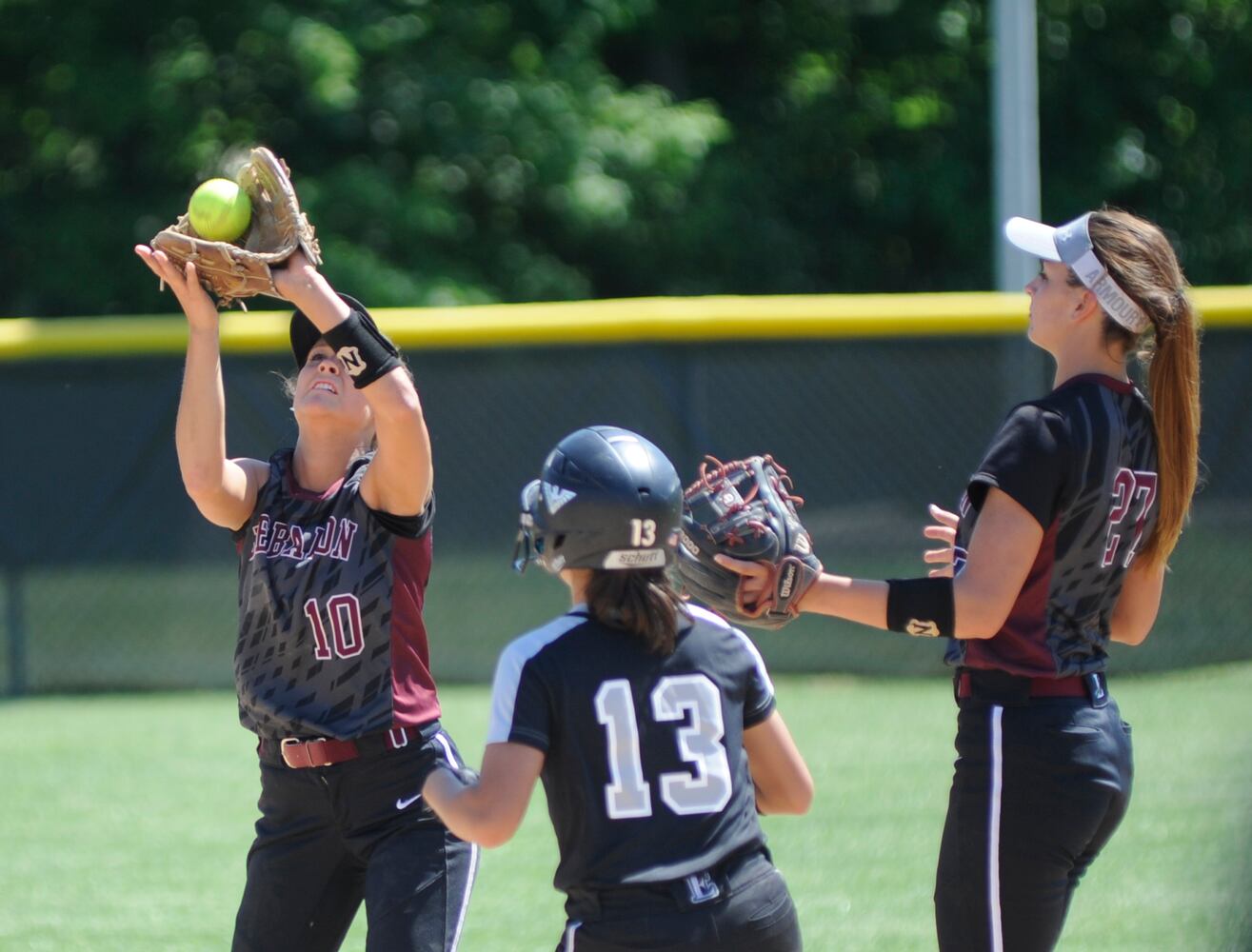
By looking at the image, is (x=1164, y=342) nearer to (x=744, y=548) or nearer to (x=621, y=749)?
(x=744, y=548)

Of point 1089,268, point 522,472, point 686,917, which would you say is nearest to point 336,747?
point 686,917

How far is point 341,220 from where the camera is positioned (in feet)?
40.9

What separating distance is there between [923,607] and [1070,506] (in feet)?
1.07

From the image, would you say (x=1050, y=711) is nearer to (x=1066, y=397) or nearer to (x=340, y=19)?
(x=1066, y=397)

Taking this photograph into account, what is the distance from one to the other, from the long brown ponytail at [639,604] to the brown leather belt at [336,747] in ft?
2.71

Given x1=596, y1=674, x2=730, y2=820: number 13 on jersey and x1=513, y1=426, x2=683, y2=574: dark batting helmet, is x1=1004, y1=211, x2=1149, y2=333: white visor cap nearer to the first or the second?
x1=513, y1=426, x2=683, y2=574: dark batting helmet

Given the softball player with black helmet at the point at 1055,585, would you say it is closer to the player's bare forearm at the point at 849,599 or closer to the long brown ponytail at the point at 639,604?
the player's bare forearm at the point at 849,599

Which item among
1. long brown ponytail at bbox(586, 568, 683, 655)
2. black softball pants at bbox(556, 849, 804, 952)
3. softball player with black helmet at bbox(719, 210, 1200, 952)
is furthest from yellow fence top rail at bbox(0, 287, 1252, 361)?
black softball pants at bbox(556, 849, 804, 952)

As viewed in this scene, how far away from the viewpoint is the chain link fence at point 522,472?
8531 mm

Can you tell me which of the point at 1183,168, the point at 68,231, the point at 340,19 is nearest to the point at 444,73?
the point at 340,19

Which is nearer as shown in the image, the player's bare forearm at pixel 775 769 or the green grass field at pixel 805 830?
the player's bare forearm at pixel 775 769

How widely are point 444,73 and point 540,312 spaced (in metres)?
4.46

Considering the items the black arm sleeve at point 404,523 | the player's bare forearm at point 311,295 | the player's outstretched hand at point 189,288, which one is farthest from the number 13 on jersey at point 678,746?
the player's outstretched hand at point 189,288

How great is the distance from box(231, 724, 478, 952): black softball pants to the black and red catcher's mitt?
698mm
